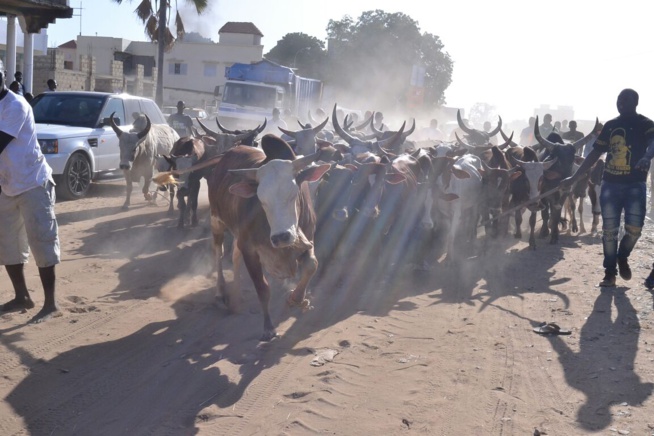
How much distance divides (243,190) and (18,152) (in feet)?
6.54

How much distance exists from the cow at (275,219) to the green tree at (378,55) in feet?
169

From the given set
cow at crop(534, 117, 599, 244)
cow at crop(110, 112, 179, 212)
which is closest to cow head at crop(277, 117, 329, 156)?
cow at crop(110, 112, 179, 212)

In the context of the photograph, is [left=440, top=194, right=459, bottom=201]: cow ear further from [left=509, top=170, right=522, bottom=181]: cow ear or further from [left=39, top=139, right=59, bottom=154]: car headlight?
[left=39, top=139, right=59, bottom=154]: car headlight

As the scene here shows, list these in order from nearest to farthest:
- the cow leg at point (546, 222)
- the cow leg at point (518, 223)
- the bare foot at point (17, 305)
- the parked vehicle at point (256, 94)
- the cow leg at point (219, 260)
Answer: the bare foot at point (17, 305)
the cow leg at point (219, 260)
the cow leg at point (518, 223)
the cow leg at point (546, 222)
the parked vehicle at point (256, 94)

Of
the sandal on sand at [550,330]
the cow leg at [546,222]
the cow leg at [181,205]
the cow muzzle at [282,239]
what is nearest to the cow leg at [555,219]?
the cow leg at [546,222]

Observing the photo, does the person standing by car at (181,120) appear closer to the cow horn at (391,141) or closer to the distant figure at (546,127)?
the cow horn at (391,141)

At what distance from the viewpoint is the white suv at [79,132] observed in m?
14.0

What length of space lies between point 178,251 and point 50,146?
172 inches

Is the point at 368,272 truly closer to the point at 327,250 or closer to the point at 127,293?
the point at 327,250

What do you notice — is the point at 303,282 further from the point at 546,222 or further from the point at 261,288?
the point at 546,222

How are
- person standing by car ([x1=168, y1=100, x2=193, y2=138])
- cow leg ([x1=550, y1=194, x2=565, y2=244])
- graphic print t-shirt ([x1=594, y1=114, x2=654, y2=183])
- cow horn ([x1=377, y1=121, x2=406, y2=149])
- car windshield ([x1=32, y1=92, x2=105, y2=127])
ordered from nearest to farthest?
graphic print t-shirt ([x1=594, y1=114, x2=654, y2=183]) → cow horn ([x1=377, y1=121, x2=406, y2=149]) → cow leg ([x1=550, y1=194, x2=565, y2=244]) → car windshield ([x1=32, y1=92, x2=105, y2=127]) → person standing by car ([x1=168, y1=100, x2=193, y2=138])

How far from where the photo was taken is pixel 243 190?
6.93 m

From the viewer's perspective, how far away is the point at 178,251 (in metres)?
10.9

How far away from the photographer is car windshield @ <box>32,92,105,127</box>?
15273mm
